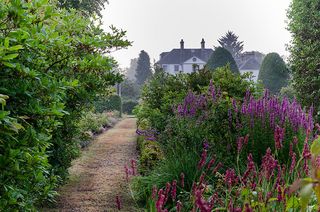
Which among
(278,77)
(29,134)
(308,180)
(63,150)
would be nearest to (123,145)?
(63,150)

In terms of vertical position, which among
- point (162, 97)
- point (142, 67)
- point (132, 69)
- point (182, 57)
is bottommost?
point (162, 97)

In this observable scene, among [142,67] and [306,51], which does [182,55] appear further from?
[306,51]

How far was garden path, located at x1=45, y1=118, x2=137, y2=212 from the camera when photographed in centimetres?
510

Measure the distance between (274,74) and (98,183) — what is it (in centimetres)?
2509

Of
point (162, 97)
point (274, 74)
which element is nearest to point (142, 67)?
point (274, 74)

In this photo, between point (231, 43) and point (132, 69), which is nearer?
point (231, 43)

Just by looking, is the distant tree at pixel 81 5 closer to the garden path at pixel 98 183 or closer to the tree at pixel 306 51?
the garden path at pixel 98 183

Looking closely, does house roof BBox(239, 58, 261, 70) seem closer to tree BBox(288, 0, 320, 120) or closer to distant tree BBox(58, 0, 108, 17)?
distant tree BBox(58, 0, 108, 17)

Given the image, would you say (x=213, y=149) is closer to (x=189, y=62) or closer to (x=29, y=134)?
(x=29, y=134)

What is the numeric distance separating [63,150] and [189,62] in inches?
2161

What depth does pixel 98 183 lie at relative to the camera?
20.7 feet

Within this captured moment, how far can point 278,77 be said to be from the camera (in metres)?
29.1

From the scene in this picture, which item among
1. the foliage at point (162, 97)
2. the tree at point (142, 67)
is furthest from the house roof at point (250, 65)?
the foliage at point (162, 97)

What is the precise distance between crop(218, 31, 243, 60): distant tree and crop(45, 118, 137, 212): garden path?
57.6 m
